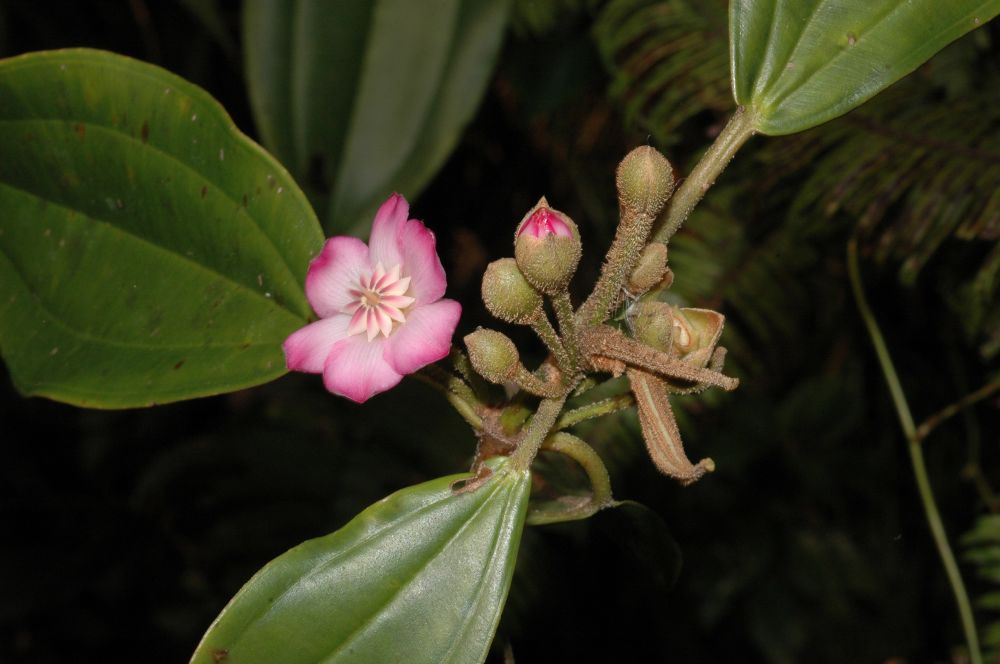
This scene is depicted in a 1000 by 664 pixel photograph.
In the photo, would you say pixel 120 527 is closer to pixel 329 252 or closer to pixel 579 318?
pixel 329 252

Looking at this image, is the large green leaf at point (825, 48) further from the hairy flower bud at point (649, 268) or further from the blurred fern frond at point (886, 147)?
the blurred fern frond at point (886, 147)

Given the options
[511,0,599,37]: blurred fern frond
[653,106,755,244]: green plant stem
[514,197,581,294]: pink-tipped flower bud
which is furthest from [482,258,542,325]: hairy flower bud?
[511,0,599,37]: blurred fern frond

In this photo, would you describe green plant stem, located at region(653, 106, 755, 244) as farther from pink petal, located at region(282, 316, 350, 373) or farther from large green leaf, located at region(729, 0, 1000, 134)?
pink petal, located at region(282, 316, 350, 373)

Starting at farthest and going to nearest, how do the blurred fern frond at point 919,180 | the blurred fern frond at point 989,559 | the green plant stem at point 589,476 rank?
1. the blurred fern frond at point 989,559
2. the blurred fern frond at point 919,180
3. the green plant stem at point 589,476

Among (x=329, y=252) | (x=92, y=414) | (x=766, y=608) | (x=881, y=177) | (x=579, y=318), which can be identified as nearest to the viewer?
(x=579, y=318)

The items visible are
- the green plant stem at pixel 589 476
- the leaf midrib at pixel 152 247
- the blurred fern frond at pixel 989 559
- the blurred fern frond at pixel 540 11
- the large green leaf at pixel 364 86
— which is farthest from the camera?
the blurred fern frond at pixel 540 11

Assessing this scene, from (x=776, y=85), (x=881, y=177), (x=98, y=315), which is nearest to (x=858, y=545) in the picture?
(x=881, y=177)

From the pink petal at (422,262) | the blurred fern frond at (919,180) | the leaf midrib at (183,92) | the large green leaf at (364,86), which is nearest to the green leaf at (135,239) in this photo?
the leaf midrib at (183,92)
